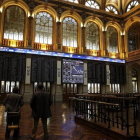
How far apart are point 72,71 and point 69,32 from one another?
3.85m

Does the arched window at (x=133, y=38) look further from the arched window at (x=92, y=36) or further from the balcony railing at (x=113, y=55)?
the arched window at (x=92, y=36)

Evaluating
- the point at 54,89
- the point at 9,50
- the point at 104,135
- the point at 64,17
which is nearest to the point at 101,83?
the point at 54,89

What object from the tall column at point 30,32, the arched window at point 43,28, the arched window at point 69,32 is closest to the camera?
the tall column at point 30,32

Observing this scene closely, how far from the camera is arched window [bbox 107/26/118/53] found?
1573 cm

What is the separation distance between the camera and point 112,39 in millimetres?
15969

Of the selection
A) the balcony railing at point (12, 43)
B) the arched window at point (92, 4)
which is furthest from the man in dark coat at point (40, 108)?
the arched window at point (92, 4)

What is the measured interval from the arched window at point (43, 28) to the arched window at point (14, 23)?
127cm

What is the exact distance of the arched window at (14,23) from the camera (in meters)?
12.0

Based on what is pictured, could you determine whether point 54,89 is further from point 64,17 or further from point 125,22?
point 125,22

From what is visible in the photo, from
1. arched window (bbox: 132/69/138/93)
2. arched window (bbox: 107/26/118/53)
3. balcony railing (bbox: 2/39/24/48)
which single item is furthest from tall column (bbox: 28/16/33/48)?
arched window (bbox: 132/69/138/93)

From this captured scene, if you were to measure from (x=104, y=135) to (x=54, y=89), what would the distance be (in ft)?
29.9

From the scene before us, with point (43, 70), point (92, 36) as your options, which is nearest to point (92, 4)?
point (92, 36)

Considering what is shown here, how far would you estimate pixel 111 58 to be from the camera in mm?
14859

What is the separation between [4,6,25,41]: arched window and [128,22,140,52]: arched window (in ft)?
36.2
